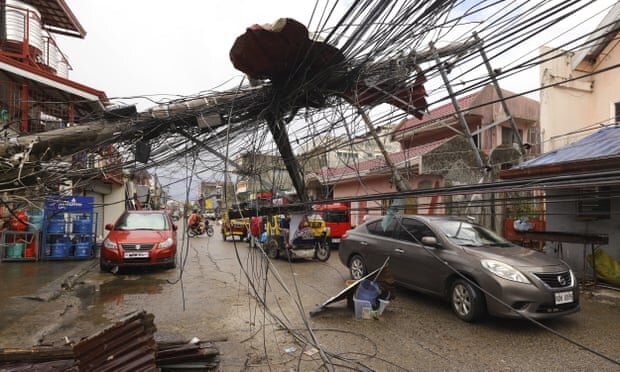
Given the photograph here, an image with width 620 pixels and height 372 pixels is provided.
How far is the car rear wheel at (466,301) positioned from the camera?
5.42m

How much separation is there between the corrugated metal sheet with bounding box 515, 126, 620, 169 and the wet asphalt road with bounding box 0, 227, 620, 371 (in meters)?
2.90

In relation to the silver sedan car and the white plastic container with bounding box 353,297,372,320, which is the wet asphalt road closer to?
the white plastic container with bounding box 353,297,372,320

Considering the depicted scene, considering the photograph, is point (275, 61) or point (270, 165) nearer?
point (275, 61)

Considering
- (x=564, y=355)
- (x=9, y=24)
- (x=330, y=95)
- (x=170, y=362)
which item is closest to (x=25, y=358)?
(x=170, y=362)

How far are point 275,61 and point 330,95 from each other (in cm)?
82

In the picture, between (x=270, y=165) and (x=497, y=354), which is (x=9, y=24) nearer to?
(x=270, y=165)

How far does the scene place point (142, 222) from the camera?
11023 mm

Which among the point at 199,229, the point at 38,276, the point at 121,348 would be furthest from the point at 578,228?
the point at 199,229

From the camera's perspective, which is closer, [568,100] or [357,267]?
[357,267]

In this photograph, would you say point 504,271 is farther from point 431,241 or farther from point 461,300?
point 431,241

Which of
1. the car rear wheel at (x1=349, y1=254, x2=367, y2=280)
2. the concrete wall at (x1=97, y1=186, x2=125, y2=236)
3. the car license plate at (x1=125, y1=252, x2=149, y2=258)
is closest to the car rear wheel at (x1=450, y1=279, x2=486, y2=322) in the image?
the car rear wheel at (x1=349, y1=254, x2=367, y2=280)

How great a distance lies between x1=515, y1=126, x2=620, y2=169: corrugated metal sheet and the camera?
7.70 m

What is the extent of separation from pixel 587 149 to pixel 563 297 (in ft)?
15.6

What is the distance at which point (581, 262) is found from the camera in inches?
356
